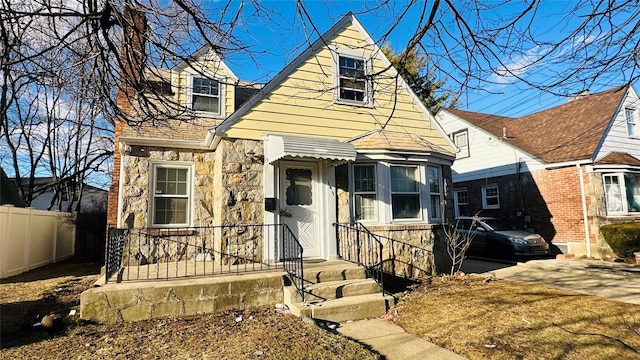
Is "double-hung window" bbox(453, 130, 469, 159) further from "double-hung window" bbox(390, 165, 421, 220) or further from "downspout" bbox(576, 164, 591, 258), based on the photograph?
"double-hung window" bbox(390, 165, 421, 220)

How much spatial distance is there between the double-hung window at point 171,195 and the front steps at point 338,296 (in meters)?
3.50

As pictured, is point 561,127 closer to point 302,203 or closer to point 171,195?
point 302,203

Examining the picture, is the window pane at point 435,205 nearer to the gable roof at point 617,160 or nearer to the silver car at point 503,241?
the silver car at point 503,241

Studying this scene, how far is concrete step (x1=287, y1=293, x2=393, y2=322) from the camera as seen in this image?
5.41 meters

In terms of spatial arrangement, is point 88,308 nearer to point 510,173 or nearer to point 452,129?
point 510,173

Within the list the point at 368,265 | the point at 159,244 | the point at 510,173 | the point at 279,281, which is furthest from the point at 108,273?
the point at 510,173

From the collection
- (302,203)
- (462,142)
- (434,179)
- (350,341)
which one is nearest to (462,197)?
(462,142)

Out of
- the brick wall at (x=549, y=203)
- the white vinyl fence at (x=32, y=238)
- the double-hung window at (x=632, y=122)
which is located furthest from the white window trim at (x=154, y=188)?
the double-hung window at (x=632, y=122)

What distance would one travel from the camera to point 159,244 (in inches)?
306

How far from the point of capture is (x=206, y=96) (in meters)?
9.53

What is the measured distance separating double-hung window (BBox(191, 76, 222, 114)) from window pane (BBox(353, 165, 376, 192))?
4.29m

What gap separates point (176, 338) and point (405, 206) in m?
5.70

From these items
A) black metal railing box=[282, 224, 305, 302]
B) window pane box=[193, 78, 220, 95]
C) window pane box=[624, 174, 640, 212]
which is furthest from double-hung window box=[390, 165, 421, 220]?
window pane box=[624, 174, 640, 212]

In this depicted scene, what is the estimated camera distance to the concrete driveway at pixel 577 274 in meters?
6.94
